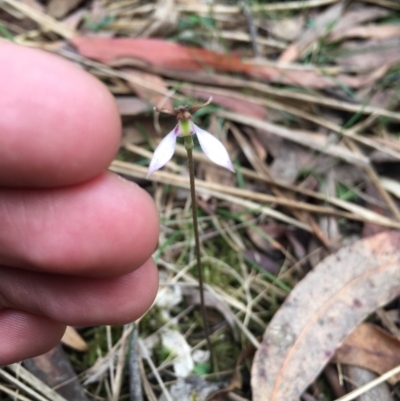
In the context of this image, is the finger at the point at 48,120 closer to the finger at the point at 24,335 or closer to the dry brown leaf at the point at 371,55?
the finger at the point at 24,335

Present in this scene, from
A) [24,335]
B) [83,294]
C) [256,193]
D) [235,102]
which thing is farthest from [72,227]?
[235,102]

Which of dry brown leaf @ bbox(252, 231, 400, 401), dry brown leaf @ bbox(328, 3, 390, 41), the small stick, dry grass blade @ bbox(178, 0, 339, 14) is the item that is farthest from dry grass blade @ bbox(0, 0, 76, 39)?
dry brown leaf @ bbox(252, 231, 400, 401)

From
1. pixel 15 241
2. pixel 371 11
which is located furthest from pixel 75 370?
pixel 371 11

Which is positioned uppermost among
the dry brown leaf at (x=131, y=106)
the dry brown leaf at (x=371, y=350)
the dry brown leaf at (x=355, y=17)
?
the dry brown leaf at (x=355, y=17)

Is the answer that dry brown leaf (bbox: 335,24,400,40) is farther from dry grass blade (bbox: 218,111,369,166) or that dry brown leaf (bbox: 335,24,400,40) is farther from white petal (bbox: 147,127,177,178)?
white petal (bbox: 147,127,177,178)

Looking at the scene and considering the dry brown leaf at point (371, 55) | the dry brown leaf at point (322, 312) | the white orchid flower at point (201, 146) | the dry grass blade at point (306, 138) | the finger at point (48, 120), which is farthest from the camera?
the dry brown leaf at point (371, 55)

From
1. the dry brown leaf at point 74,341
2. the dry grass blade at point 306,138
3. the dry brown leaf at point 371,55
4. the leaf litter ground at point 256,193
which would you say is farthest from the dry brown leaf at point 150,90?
the dry brown leaf at point 74,341

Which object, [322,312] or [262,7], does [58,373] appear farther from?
[262,7]

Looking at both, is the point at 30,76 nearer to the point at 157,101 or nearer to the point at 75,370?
the point at 75,370
